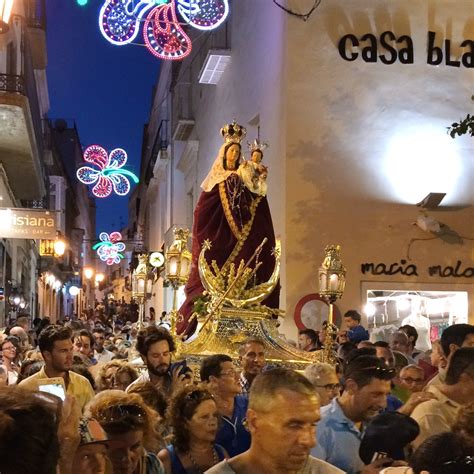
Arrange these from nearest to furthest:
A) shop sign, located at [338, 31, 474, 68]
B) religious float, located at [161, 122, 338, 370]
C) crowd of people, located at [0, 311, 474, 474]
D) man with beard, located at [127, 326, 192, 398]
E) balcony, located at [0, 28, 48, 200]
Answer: crowd of people, located at [0, 311, 474, 474]
man with beard, located at [127, 326, 192, 398]
religious float, located at [161, 122, 338, 370]
shop sign, located at [338, 31, 474, 68]
balcony, located at [0, 28, 48, 200]

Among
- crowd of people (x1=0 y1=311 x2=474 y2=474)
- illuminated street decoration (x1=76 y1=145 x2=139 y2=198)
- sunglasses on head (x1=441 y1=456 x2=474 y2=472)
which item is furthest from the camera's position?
illuminated street decoration (x1=76 y1=145 x2=139 y2=198)

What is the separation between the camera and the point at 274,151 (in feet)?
53.6

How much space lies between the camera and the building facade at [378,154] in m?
15.5

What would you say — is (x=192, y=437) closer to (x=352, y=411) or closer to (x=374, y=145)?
(x=352, y=411)

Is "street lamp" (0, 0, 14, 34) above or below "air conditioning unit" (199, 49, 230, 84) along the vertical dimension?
below

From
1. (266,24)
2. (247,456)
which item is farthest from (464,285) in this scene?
(247,456)

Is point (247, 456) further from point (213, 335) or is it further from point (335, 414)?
point (213, 335)

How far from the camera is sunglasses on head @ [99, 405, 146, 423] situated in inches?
143

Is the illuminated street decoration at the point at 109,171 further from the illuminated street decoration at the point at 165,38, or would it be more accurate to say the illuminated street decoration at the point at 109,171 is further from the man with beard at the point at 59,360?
the man with beard at the point at 59,360

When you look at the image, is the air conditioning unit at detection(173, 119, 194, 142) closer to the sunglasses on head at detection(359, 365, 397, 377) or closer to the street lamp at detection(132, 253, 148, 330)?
the street lamp at detection(132, 253, 148, 330)

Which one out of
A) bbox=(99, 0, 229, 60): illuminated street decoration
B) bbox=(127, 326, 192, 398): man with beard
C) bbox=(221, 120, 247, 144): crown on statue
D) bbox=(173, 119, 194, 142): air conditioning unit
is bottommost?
bbox=(127, 326, 192, 398): man with beard

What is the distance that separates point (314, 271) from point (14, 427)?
524 inches

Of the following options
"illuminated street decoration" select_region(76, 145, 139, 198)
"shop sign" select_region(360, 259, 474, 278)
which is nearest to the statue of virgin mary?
"shop sign" select_region(360, 259, 474, 278)

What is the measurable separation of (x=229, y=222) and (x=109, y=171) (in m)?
19.4
